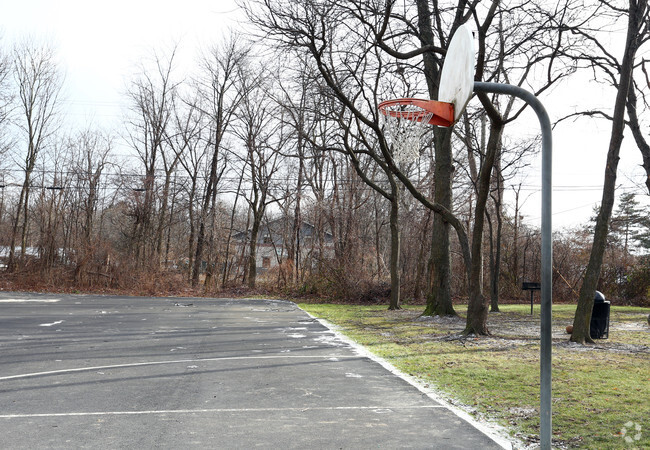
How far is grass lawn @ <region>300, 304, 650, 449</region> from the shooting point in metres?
5.22

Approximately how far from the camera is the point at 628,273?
27141 mm

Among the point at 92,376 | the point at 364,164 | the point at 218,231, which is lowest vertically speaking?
the point at 92,376

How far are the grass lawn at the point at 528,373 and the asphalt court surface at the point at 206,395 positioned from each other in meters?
0.63

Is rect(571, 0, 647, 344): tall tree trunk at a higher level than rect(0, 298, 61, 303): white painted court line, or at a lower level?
higher

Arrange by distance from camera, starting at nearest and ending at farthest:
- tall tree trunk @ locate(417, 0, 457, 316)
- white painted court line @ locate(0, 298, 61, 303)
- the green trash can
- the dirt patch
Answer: the dirt patch < the green trash can < tall tree trunk @ locate(417, 0, 457, 316) < white painted court line @ locate(0, 298, 61, 303)

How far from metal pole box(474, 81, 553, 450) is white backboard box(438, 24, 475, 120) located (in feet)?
1.88

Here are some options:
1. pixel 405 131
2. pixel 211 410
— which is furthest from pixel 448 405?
pixel 405 131

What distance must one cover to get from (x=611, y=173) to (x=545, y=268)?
840 centimetres

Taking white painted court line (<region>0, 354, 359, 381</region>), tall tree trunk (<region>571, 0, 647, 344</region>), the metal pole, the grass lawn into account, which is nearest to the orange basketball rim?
the metal pole

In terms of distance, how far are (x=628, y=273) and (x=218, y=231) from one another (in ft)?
71.9

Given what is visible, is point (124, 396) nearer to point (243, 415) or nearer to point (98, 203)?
point (243, 415)

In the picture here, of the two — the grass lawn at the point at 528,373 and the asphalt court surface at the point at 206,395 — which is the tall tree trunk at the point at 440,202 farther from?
the asphalt court surface at the point at 206,395

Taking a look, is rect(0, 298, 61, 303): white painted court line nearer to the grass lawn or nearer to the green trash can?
the grass lawn

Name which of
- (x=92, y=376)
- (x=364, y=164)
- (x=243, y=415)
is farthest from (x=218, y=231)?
(x=243, y=415)
